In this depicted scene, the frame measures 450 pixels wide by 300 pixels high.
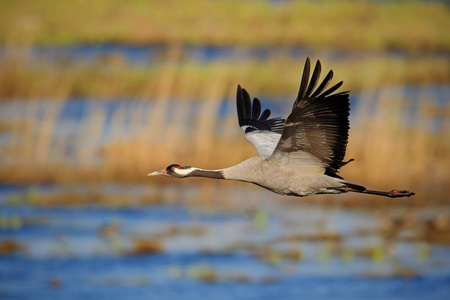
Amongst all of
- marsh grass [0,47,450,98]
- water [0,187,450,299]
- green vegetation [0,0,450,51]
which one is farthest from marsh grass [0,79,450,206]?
green vegetation [0,0,450,51]

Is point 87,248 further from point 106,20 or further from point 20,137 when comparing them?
point 106,20

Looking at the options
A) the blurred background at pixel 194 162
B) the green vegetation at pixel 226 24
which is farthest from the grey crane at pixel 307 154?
the green vegetation at pixel 226 24

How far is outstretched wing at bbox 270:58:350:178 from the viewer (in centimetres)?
873

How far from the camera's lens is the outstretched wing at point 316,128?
873 cm

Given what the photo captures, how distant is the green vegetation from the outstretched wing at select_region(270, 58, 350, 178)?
25959 millimetres

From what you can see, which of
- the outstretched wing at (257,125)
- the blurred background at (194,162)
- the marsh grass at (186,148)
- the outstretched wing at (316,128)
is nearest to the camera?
the outstretched wing at (316,128)

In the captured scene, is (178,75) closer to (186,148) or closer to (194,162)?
(186,148)

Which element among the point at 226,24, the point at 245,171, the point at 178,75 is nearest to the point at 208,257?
the point at 245,171

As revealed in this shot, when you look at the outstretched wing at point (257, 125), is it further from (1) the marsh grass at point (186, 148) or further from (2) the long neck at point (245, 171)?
(1) the marsh grass at point (186, 148)

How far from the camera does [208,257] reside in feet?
62.0

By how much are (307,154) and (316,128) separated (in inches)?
17.6

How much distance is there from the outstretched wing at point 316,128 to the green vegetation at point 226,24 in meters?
26.0

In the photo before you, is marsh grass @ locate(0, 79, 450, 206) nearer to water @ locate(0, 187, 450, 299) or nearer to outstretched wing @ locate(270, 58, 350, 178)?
water @ locate(0, 187, 450, 299)

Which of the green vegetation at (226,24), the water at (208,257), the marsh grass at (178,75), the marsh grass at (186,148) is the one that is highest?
the green vegetation at (226,24)
